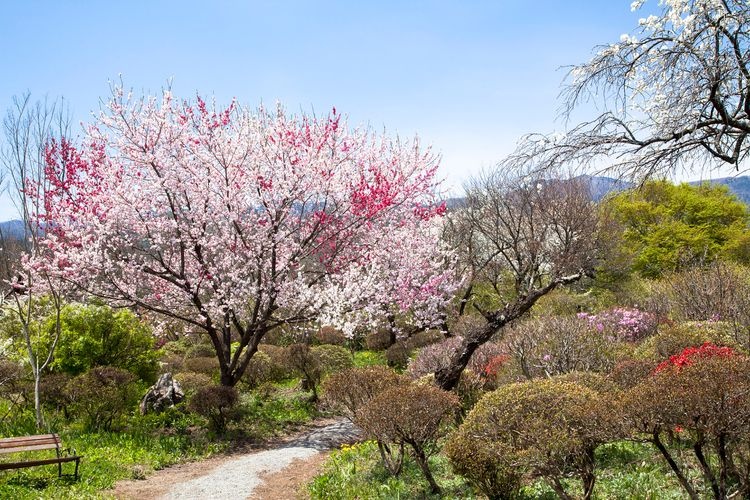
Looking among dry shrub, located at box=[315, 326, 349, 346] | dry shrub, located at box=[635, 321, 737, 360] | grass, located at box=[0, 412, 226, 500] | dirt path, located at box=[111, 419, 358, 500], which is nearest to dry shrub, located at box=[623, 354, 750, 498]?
dry shrub, located at box=[635, 321, 737, 360]

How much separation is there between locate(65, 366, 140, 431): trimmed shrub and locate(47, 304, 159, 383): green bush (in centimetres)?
130

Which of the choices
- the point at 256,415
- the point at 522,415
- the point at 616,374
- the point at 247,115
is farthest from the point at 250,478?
the point at 247,115

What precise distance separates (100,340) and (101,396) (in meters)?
2.24

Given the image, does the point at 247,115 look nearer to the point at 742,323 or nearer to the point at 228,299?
the point at 228,299

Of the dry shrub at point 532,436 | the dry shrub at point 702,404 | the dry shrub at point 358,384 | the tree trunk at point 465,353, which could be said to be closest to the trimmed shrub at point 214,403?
the dry shrub at point 358,384

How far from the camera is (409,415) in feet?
18.4

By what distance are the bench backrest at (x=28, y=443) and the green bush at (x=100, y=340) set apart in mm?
4269

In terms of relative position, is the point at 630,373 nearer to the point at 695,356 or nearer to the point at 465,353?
the point at 695,356

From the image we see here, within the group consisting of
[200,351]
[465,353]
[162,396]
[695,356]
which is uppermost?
[695,356]

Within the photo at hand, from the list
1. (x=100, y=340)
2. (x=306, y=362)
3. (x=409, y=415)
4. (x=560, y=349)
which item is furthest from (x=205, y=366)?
(x=409, y=415)

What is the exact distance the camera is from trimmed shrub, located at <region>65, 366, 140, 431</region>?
918 centimetres

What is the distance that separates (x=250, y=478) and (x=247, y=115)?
282 inches

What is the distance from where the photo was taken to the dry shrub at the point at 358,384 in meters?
6.93

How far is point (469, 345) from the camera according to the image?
353 inches
